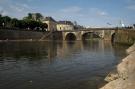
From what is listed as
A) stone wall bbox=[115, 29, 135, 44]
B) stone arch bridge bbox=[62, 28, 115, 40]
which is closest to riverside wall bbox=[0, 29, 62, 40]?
stone arch bridge bbox=[62, 28, 115, 40]

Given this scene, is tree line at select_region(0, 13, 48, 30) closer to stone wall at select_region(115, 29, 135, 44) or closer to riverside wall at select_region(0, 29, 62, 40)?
riverside wall at select_region(0, 29, 62, 40)

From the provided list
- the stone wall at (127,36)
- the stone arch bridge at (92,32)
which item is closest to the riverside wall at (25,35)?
the stone arch bridge at (92,32)

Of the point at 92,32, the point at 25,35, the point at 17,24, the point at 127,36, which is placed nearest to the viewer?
the point at 127,36

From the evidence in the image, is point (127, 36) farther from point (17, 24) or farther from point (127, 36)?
point (17, 24)

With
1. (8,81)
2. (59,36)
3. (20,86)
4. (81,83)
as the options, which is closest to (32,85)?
(20,86)

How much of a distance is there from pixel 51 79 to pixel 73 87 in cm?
413

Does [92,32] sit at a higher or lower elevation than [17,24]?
lower

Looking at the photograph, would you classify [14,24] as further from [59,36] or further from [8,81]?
[8,81]

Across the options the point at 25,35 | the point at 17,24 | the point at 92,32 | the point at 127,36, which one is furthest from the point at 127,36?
the point at 17,24

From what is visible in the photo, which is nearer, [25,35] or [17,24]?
[25,35]

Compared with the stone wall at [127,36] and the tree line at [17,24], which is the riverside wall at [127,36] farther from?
the tree line at [17,24]

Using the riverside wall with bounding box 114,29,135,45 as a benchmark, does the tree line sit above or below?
above

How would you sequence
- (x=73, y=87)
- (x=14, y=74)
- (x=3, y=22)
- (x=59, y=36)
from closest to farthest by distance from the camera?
(x=73, y=87) < (x=14, y=74) < (x=3, y=22) < (x=59, y=36)

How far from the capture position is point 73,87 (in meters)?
24.6
